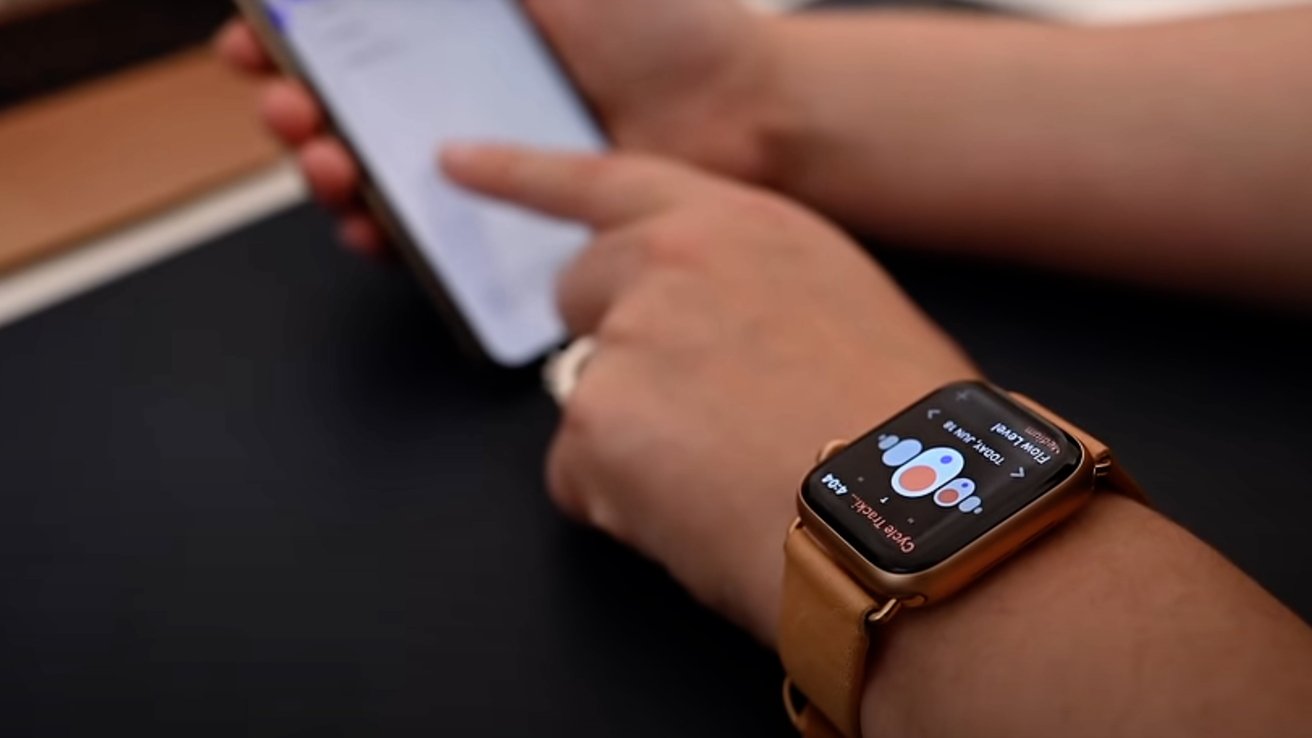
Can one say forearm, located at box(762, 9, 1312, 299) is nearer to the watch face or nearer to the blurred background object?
the watch face

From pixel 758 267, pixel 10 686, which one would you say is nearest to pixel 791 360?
pixel 758 267

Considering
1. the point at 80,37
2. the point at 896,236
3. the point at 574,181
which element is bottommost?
the point at 896,236

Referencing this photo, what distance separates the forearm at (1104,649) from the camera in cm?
27

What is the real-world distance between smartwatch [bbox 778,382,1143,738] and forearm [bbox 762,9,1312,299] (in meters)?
0.18

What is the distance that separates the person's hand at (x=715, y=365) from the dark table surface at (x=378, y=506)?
3 cm

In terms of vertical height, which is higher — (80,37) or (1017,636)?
(80,37)

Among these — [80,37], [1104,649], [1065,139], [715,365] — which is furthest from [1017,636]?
[80,37]

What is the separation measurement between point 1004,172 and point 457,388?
0.25 m

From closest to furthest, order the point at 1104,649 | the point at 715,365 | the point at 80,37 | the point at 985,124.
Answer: the point at 1104,649 → the point at 715,365 → the point at 985,124 → the point at 80,37

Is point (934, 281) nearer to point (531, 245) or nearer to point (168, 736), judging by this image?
point (531, 245)

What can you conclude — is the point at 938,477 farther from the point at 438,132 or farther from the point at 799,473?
the point at 438,132

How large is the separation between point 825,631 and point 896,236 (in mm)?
272

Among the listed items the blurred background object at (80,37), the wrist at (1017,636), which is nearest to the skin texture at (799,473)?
the wrist at (1017,636)

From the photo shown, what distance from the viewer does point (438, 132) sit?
54 cm
